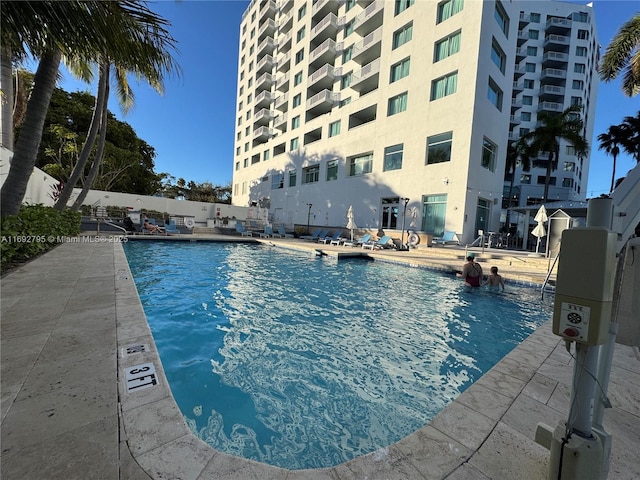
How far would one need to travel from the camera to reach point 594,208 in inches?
51.2

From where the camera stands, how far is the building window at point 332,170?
79.3 ft

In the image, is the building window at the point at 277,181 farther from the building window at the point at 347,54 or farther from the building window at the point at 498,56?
the building window at the point at 498,56

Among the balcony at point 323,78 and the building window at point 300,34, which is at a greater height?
the building window at point 300,34

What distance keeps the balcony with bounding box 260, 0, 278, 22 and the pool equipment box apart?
4327 centimetres

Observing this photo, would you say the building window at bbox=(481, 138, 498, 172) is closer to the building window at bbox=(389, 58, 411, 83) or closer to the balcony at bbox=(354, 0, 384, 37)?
the building window at bbox=(389, 58, 411, 83)

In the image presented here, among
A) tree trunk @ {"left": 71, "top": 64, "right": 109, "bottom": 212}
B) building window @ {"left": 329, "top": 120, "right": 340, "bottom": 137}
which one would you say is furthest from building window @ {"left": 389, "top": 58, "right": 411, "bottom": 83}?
tree trunk @ {"left": 71, "top": 64, "right": 109, "bottom": 212}

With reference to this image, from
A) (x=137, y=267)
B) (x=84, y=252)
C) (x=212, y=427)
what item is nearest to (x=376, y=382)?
(x=212, y=427)

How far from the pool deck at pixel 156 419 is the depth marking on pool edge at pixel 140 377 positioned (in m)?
0.01

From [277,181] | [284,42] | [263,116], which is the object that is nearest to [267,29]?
[284,42]

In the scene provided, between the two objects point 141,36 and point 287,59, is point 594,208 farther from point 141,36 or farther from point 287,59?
point 287,59

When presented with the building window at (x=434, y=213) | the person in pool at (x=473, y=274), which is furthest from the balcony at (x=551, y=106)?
the person in pool at (x=473, y=274)

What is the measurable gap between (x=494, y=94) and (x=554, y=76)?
25.5 metres

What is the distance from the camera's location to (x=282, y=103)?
31.5m

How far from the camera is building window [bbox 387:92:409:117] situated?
62.5 ft
